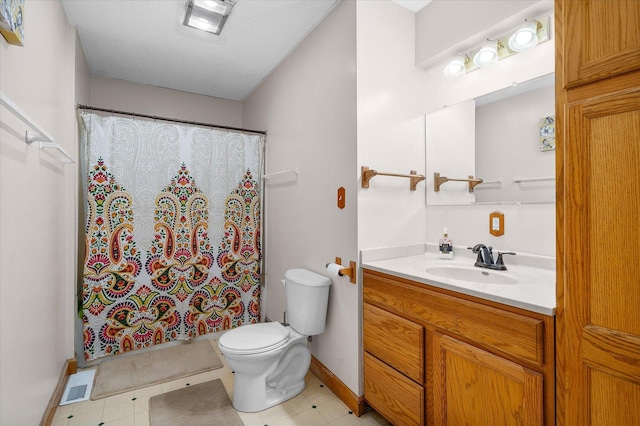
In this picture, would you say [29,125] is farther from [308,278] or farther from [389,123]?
[389,123]

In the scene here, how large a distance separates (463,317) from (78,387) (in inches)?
92.5

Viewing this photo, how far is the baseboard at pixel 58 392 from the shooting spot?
5.26 ft

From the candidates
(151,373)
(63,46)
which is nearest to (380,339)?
(151,373)

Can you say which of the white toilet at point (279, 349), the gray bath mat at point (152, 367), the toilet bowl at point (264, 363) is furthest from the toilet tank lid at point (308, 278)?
the gray bath mat at point (152, 367)

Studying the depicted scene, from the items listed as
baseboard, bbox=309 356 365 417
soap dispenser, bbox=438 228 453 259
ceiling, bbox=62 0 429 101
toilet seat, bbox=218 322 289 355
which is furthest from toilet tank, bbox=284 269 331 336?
ceiling, bbox=62 0 429 101

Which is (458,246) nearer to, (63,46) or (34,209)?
(34,209)

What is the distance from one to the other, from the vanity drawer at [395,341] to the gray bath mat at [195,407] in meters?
0.85

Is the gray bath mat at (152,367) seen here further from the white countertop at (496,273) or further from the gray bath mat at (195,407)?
the white countertop at (496,273)

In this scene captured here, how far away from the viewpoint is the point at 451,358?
128cm

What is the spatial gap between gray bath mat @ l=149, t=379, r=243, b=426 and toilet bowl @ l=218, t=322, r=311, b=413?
98mm

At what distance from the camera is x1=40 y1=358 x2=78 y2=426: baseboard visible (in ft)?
5.26

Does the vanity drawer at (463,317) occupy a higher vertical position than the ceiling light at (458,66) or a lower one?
lower

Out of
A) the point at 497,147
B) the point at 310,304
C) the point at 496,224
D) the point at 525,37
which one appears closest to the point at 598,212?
the point at 496,224

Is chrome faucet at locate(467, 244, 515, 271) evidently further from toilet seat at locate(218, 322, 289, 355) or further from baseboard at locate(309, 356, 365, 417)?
toilet seat at locate(218, 322, 289, 355)
